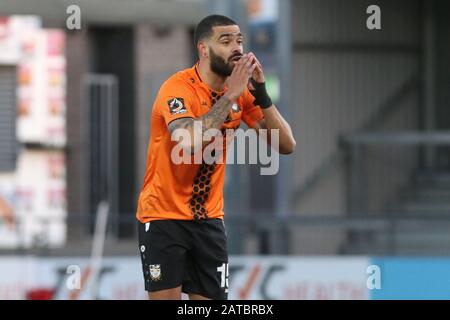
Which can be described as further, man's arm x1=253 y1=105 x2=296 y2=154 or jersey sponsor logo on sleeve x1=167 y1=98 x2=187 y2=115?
man's arm x1=253 y1=105 x2=296 y2=154

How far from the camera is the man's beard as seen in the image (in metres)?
6.90

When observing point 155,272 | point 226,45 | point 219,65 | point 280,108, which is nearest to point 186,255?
point 155,272

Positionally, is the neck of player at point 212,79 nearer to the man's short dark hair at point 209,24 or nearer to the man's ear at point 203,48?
the man's ear at point 203,48

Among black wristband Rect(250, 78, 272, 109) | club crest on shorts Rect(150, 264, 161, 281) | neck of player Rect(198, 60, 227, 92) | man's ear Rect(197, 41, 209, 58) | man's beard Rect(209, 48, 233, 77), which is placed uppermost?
man's ear Rect(197, 41, 209, 58)

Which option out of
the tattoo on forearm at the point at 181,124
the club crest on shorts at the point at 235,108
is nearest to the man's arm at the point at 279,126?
the club crest on shorts at the point at 235,108

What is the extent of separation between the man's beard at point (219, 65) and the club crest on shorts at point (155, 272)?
1.14 meters

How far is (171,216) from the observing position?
7.07 meters

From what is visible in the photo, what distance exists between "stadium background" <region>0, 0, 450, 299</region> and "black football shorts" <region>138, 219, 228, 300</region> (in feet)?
25.5

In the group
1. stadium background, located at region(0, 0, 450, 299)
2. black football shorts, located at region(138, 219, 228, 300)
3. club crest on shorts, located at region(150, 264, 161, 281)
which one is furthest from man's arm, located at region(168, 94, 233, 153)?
stadium background, located at region(0, 0, 450, 299)

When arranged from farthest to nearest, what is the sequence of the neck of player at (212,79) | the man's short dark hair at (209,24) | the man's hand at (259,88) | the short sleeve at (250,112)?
the short sleeve at (250,112)
the neck of player at (212,79)
the man's short dark hair at (209,24)
the man's hand at (259,88)

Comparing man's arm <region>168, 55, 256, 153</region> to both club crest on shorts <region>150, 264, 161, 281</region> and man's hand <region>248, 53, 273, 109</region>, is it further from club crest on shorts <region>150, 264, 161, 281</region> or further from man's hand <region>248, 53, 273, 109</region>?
club crest on shorts <region>150, 264, 161, 281</region>

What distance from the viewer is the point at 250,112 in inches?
285

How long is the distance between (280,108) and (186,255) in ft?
27.3

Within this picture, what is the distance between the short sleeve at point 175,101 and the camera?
678 centimetres
